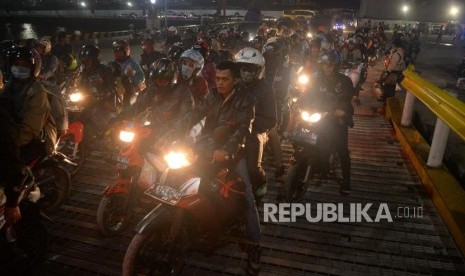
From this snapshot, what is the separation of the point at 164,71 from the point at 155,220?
216 centimetres

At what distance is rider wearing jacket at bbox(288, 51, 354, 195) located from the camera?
5516 millimetres

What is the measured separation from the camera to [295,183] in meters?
5.64

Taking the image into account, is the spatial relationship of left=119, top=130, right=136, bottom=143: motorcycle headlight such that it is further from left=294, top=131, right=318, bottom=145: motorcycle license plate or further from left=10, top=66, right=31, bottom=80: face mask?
left=294, top=131, right=318, bottom=145: motorcycle license plate

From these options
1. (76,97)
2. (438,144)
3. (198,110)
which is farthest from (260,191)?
(76,97)

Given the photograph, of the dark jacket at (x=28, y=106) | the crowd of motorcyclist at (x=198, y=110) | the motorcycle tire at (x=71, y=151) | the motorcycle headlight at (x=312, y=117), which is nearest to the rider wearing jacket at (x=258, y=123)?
the crowd of motorcyclist at (x=198, y=110)

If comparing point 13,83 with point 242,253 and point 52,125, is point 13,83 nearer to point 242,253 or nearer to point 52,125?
point 52,125

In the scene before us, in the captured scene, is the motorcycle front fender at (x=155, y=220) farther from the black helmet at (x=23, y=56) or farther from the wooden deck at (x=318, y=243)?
the black helmet at (x=23, y=56)

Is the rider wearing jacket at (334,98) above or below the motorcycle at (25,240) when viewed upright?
above

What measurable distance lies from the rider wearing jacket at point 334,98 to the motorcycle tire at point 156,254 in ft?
9.98

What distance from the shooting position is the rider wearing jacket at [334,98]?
5.52 metres

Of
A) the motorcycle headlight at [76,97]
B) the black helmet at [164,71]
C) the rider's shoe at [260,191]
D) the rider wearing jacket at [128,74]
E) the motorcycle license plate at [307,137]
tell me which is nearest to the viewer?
the rider's shoe at [260,191]

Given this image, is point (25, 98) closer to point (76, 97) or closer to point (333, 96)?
point (76, 97)

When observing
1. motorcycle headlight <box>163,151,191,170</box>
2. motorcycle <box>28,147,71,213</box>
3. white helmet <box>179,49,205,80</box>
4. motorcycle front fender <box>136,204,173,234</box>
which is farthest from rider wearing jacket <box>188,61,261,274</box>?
motorcycle <box>28,147,71,213</box>

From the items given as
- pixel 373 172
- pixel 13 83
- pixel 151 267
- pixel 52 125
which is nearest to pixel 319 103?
pixel 373 172
